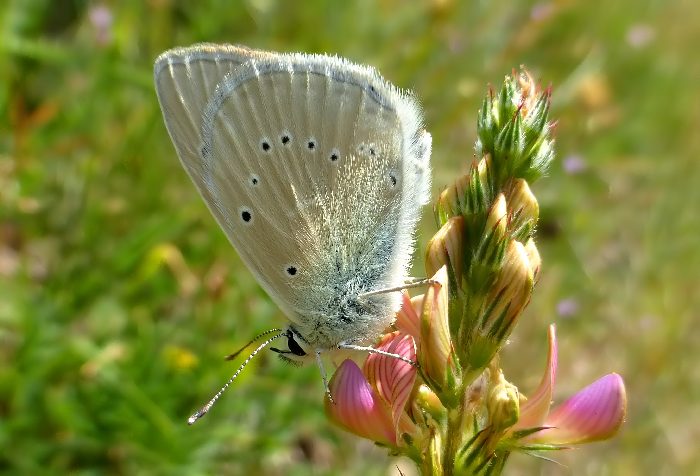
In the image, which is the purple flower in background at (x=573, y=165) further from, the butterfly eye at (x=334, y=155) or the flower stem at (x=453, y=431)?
the flower stem at (x=453, y=431)

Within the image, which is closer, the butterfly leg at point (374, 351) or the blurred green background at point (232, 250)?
the butterfly leg at point (374, 351)

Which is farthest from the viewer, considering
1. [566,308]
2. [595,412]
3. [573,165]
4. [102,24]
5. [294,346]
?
[573,165]

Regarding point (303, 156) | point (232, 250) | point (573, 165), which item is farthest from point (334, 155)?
point (573, 165)

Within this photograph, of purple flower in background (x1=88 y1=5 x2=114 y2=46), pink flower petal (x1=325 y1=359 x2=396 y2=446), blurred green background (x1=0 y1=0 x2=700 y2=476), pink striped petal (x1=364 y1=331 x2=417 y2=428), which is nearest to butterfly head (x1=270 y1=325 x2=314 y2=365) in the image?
pink striped petal (x1=364 y1=331 x2=417 y2=428)

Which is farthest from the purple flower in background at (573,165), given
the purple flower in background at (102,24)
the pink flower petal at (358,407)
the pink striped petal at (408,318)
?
the pink flower petal at (358,407)

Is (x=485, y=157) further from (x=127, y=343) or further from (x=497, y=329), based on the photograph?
(x=127, y=343)

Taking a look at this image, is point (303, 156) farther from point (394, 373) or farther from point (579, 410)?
point (579, 410)

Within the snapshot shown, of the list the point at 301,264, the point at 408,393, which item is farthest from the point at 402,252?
the point at 408,393
